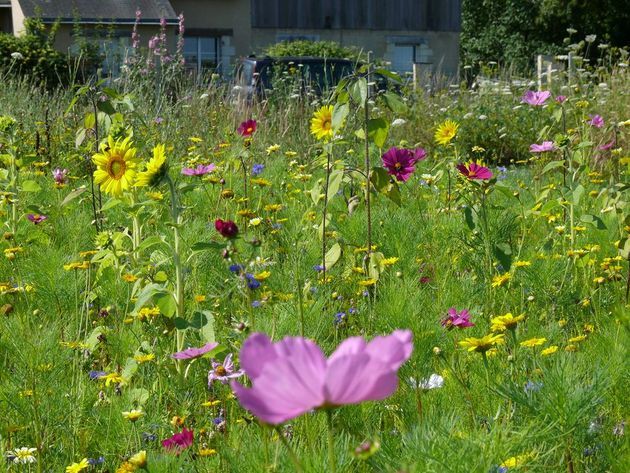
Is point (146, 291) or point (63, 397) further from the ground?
point (146, 291)

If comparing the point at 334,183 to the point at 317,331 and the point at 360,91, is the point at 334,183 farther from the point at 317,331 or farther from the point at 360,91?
the point at 317,331

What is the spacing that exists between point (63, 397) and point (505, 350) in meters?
1.11

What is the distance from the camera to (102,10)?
78.2 ft

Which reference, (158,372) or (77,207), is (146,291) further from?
(77,207)

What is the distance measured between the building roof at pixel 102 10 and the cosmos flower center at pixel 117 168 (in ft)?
69.0

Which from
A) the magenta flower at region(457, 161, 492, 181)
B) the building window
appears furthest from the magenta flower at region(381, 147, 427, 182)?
the building window

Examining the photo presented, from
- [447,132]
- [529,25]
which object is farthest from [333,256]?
[529,25]

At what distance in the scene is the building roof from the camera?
23.2 m

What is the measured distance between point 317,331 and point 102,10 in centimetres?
2294

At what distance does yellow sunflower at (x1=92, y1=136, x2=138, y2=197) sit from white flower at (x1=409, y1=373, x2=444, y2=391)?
3.70 feet

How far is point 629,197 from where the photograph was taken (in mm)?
4379

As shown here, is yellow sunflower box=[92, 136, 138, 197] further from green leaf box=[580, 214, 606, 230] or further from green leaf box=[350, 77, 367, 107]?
green leaf box=[580, 214, 606, 230]

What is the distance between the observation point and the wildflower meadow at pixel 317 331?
153cm

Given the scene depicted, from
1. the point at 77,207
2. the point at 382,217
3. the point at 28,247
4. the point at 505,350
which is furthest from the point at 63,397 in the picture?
the point at 77,207
